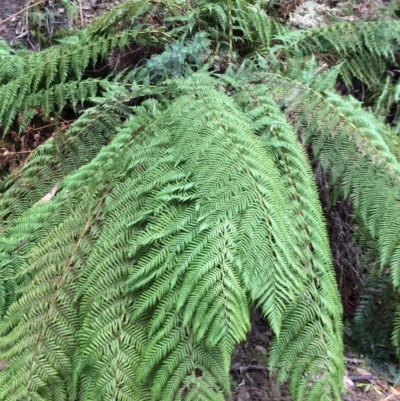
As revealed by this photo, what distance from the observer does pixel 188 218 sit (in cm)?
160

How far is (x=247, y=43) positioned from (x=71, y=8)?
52.9 inches

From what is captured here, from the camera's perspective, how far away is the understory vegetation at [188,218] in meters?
1.50

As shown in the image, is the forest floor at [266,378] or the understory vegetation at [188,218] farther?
the forest floor at [266,378]

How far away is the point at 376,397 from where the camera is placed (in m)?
2.17

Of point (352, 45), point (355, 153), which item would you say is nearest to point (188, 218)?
point (355, 153)

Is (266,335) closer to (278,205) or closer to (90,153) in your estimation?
(278,205)

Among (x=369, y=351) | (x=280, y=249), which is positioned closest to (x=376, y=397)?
(x=369, y=351)

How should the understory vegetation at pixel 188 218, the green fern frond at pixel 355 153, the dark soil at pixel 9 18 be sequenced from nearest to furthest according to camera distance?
the understory vegetation at pixel 188 218 < the green fern frond at pixel 355 153 < the dark soil at pixel 9 18

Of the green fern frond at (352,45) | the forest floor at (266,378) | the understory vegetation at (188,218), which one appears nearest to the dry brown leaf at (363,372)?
the forest floor at (266,378)

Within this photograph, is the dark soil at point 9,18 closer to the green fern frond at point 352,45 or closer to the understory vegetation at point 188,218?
the understory vegetation at point 188,218

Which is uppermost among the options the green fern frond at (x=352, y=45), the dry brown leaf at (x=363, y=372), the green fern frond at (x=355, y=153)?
the green fern frond at (x=352, y=45)

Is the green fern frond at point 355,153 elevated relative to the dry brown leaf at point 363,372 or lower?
elevated

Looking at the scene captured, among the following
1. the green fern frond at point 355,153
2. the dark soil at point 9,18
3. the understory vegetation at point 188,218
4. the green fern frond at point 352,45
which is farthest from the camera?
the dark soil at point 9,18

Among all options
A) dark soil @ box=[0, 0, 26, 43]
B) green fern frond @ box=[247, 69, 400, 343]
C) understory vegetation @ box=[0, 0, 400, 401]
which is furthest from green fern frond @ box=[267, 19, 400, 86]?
dark soil @ box=[0, 0, 26, 43]
